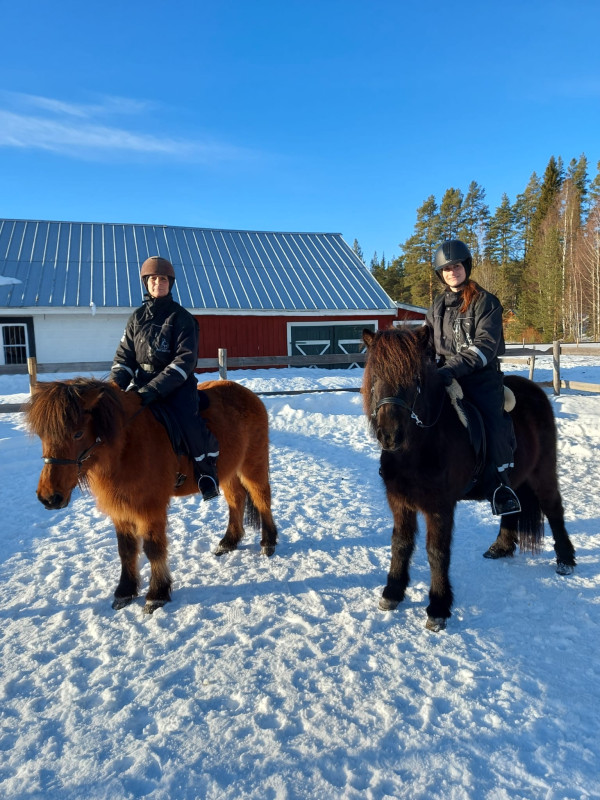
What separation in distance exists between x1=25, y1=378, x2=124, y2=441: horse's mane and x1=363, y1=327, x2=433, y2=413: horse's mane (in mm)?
1789

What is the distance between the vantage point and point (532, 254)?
45781 millimetres

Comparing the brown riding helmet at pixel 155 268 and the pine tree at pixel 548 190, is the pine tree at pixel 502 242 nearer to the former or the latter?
the pine tree at pixel 548 190

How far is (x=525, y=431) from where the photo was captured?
3.94 m

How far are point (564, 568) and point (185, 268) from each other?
747 inches

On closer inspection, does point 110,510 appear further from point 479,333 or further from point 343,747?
point 479,333

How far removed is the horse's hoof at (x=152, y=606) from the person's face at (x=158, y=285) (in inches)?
99.0

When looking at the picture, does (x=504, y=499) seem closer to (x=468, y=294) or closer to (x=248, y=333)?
(x=468, y=294)

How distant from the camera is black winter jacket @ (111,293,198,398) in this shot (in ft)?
12.2

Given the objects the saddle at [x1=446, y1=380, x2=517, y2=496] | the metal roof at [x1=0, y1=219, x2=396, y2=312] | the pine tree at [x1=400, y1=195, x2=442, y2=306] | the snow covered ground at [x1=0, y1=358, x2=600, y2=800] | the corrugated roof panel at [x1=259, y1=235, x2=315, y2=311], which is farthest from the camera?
the pine tree at [x1=400, y1=195, x2=442, y2=306]

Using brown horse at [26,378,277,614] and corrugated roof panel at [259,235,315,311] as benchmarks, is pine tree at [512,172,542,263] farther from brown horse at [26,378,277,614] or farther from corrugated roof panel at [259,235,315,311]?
brown horse at [26,378,277,614]

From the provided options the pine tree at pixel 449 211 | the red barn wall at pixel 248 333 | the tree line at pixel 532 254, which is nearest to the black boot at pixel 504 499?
the red barn wall at pixel 248 333

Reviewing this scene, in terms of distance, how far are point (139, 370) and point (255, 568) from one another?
207cm

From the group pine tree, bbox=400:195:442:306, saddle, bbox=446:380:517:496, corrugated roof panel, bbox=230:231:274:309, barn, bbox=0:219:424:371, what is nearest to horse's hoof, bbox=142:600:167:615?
saddle, bbox=446:380:517:496

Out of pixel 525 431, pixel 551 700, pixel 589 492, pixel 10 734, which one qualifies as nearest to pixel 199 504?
pixel 10 734
